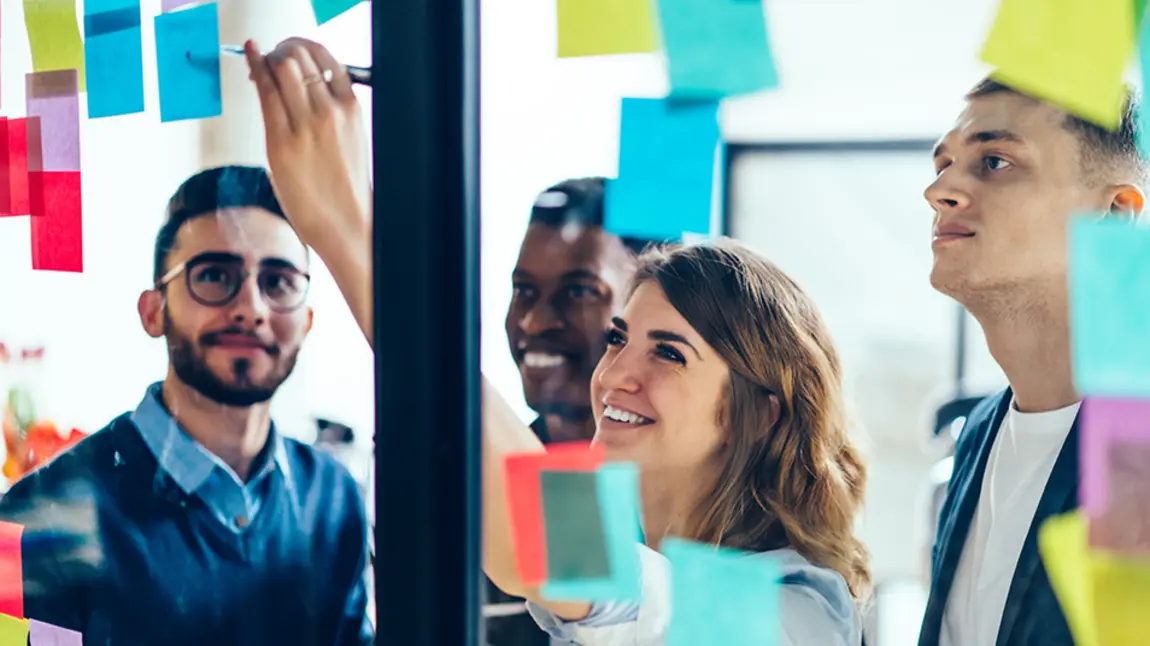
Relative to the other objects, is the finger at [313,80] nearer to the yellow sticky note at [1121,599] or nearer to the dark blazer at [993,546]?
the dark blazer at [993,546]

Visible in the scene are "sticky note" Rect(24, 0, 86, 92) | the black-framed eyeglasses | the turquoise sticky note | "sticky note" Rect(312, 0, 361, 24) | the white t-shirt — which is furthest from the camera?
"sticky note" Rect(24, 0, 86, 92)

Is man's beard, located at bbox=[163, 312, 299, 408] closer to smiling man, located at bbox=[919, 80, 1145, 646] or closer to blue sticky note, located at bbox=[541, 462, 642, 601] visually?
blue sticky note, located at bbox=[541, 462, 642, 601]

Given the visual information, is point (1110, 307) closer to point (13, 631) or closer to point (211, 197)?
point (211, 197)

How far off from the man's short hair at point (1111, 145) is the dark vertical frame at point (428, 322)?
1.89ft

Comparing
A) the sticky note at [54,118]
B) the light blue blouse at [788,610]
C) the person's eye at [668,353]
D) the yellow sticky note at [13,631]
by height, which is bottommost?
the yellow sticky note at [13,631]

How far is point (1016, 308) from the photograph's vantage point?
3.17 ft

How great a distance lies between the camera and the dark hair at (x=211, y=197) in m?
1.31

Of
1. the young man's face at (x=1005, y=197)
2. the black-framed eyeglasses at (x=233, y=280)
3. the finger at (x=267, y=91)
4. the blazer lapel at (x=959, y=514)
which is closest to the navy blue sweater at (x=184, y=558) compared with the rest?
the black-framed eyeglasses at (x=233, y=280)

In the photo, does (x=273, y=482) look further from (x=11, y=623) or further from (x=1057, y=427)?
(x=1057, y=427)

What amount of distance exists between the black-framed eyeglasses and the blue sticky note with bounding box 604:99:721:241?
1.41ft

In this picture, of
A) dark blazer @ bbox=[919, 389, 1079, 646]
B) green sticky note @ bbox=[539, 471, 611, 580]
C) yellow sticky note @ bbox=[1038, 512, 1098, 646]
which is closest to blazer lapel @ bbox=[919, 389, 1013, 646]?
dark blazer @ bbox=[919, 389, 1079, 646]

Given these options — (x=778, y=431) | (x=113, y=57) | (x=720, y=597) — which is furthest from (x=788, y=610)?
(x=113, y=57)

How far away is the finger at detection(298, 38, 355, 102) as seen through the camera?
1.21 meters

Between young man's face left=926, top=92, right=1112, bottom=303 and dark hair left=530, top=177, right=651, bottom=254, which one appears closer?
young man's face left=926, top=92, right=1112, bottom=303
